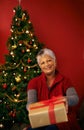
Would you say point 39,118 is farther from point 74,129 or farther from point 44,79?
point 44,79

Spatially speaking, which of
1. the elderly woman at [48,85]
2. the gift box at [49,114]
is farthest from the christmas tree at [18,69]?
the gift box at [49,114]

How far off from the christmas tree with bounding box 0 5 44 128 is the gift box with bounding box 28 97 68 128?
1135 mm

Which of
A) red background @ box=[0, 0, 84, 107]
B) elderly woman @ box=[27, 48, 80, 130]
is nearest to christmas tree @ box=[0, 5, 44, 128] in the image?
red background @ box=[0, 0, 84, 107]

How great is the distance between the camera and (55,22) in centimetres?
365

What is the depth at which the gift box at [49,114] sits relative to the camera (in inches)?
72.6

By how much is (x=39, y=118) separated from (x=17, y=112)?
3.90ft

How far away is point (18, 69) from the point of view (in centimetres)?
313

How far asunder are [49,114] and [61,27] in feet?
6.72

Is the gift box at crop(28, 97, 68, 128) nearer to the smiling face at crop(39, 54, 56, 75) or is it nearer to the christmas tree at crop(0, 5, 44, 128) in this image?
the smiling face at crop(39, 54, 56, 75)

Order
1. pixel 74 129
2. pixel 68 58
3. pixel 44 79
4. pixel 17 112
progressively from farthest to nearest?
pixel 68 58, pixel 17 112, pixel 44 79, pixel 74 129

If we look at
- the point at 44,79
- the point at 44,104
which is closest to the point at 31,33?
the point at 44,79

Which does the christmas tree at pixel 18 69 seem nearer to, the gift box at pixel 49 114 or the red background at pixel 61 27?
the red background at pixel 61 27

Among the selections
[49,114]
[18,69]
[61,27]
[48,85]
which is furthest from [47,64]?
[61,27]

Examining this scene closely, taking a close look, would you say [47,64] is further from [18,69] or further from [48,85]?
[18,69]
